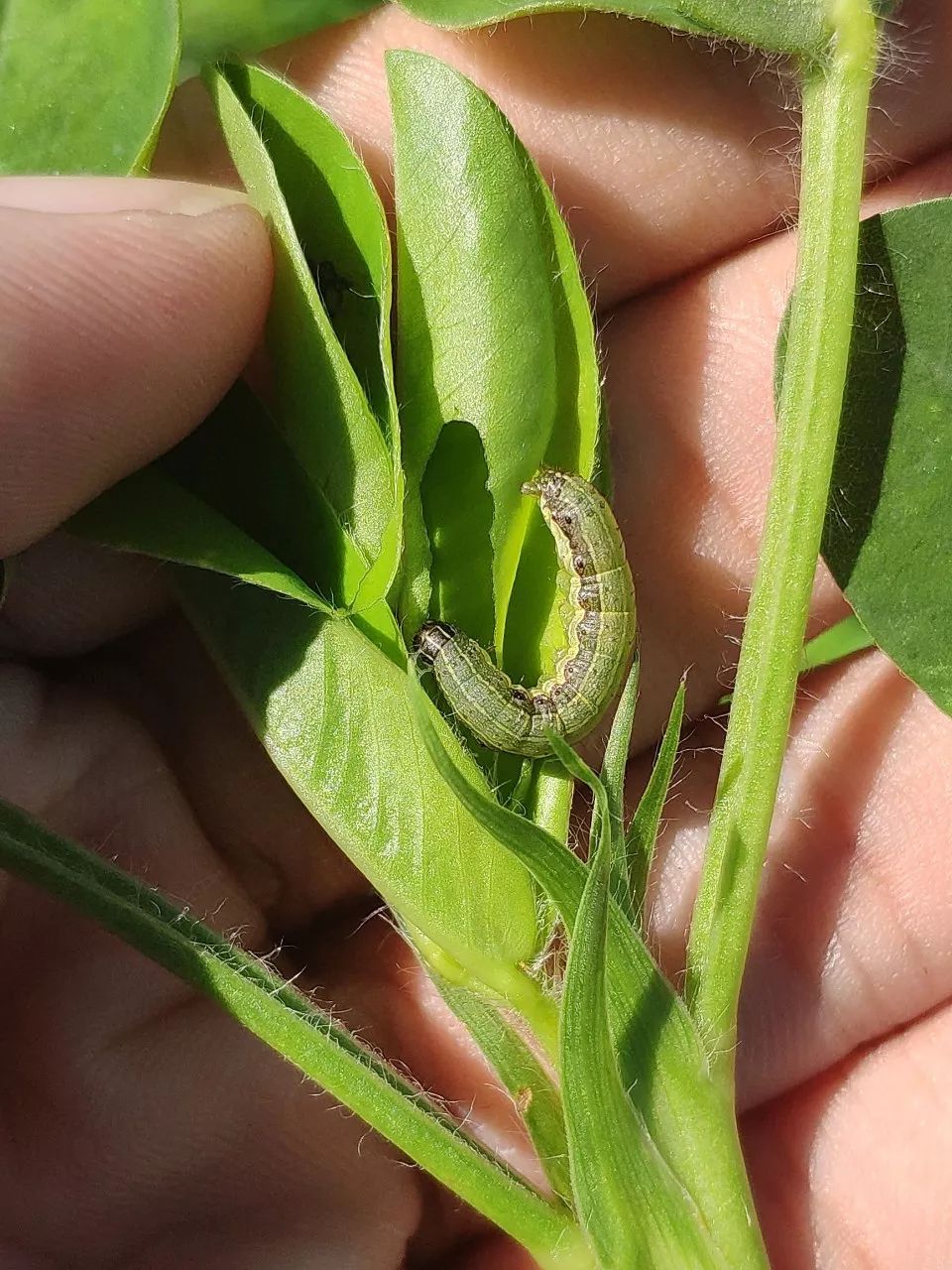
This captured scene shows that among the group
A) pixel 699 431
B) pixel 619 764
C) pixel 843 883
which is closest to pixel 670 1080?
pixel 619 764

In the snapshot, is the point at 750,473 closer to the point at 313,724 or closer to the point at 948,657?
the point at 948,657

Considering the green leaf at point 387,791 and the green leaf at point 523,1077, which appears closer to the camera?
the green leaf at point 387,791

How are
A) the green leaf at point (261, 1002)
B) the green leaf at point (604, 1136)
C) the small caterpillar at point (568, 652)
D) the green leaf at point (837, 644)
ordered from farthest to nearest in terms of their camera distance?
the green leaf at point (837, 644) → the small caterpillar at point (568, 652) → the green leaf at point (261, 1002) → the green leaf at point (604, 1136)

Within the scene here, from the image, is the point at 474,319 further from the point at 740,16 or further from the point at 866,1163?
the point at 866,1163

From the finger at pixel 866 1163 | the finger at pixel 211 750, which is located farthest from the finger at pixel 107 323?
the finger at pixel 866 1163

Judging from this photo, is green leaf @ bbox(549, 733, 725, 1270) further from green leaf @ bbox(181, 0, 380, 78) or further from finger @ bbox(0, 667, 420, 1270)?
green leaf @ bbox(181, 0, 380, 78)

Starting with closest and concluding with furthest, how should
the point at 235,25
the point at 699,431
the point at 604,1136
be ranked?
the point at 604,1136, the point at 235,25, the point at 699,431

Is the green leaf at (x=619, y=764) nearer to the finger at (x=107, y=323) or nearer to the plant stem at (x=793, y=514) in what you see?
the plant stem at (x=793, y=514)
